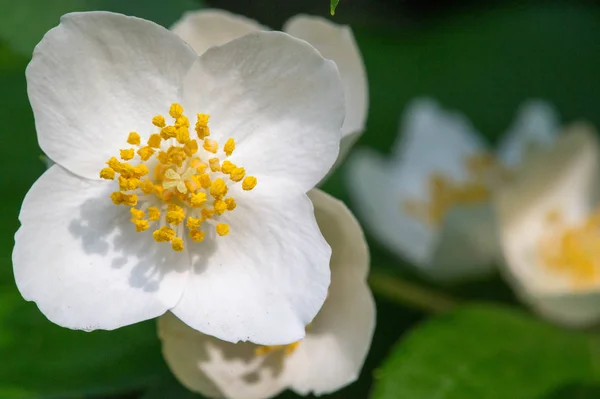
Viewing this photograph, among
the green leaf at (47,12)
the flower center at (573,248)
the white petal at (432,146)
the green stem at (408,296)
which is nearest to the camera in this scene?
the green leaf at (47,12)

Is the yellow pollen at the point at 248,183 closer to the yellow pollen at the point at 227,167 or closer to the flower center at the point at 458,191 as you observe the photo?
the yellow pollen at the point at 227,167

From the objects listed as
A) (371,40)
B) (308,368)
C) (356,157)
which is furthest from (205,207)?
(371,40)

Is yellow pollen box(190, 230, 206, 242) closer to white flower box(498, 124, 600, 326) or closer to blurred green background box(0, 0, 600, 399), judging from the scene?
blurred green background box(0, 0, 600, 399)

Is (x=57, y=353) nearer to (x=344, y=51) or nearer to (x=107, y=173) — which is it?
(x=107, y=173)

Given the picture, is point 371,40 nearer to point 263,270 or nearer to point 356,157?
point 356,157

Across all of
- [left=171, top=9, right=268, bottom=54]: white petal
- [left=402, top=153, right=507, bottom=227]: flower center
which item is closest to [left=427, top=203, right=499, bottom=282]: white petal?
[left=402, top=153, right=507, bottom=227]: flower center

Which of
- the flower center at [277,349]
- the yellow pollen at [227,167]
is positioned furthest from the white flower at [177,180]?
the flower center at [277,349]
